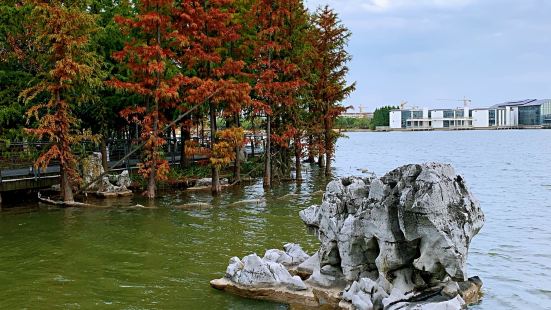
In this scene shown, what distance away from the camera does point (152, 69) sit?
2256 centimetres

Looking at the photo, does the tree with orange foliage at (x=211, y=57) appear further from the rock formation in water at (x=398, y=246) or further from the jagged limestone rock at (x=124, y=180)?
the rock formation in water at (x=398, y=246)

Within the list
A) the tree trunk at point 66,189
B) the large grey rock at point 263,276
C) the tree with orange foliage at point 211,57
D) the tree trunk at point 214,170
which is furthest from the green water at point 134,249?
the tree with orange foliage at point 211,57

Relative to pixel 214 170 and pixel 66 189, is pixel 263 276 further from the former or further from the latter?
pixel 214 170

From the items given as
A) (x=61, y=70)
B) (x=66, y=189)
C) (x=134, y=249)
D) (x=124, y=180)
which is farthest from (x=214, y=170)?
(x=134, y=249)

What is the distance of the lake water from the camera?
11156mm

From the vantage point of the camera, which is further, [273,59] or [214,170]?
[273,59]

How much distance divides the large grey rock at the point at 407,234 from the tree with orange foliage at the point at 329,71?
23646 mm

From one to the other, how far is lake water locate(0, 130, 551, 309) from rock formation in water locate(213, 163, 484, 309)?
1405mm

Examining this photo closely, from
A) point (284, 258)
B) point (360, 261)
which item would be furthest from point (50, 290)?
point (360, 261)

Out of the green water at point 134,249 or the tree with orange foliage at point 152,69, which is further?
the tree with orange foliage at point 152,69

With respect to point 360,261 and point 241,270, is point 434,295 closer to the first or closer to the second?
point 360,261

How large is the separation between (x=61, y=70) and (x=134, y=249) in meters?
9.54

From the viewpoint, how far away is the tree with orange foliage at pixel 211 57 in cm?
2427

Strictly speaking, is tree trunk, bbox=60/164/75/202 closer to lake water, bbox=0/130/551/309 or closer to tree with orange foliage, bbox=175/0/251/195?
lake water, bbox=0/130/551/309
